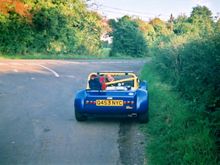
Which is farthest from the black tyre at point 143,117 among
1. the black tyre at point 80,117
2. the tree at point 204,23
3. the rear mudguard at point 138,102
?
the tree at point 204,23

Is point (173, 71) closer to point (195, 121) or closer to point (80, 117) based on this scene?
point (80, 117)

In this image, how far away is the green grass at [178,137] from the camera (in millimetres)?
6844

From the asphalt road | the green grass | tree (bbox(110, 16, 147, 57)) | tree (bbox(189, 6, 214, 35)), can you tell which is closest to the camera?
the green grass

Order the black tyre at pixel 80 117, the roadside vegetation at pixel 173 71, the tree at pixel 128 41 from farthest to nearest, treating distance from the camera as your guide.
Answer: the tree at pixel 128 41 < the black tyre at pixel 80 117 < the roadside vegetation at pixel 173 71

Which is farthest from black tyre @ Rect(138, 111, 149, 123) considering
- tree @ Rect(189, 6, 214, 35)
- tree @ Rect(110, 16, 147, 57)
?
tree @ Rect(110, 16, 147, 57)

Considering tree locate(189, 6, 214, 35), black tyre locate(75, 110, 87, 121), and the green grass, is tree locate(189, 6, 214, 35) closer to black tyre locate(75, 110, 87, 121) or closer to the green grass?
the green grass

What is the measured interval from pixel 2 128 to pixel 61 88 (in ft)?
23.4

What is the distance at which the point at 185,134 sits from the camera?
784 centimetres

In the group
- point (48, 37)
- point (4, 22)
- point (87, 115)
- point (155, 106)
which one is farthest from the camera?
point (48, 37)

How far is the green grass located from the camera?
6844mm

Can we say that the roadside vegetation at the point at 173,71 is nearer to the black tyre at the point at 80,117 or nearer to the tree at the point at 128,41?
the black tyre at the point at 80,117

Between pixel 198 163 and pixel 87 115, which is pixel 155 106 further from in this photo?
pixel 198 163

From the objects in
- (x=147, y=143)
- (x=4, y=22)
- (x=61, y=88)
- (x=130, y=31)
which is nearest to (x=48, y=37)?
(x=4, y=22)

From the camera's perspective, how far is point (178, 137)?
311 inches
